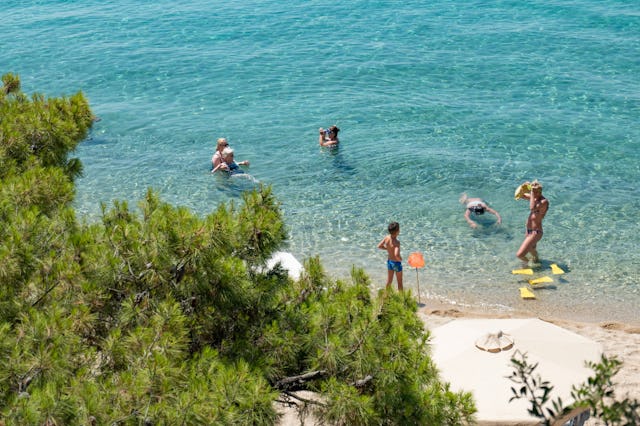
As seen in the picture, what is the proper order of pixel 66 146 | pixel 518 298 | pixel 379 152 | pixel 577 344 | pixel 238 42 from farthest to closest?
pixel 238 42, pixel 379 152, pixel 518 298, pixel 577 344, pixel 66 146

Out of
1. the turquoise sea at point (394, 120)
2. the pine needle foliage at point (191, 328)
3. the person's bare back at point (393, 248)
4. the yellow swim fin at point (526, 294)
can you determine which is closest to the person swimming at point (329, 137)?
the turquoise sea at point (394, 120)

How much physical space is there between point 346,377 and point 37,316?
95.5 inches

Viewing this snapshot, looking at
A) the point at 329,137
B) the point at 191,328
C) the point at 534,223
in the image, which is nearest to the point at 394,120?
the point at 329,137

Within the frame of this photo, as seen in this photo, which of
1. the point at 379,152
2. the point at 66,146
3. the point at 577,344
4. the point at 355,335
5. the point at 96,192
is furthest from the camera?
the point at 379,152

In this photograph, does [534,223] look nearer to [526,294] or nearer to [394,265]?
[526,294]

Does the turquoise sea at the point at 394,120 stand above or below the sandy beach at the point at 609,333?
above

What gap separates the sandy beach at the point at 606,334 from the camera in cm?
1031

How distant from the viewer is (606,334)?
12156 millimetres

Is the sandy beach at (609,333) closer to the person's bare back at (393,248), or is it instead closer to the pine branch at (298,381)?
the person's bare back at (393,248)

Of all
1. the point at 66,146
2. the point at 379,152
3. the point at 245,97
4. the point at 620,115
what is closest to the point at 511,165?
the point at 379,152

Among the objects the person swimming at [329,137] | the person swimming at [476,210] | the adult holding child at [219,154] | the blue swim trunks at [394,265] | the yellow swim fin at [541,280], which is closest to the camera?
the blue swim trunks at [394,265]

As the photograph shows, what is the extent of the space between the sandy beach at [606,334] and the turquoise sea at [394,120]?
1.18ft

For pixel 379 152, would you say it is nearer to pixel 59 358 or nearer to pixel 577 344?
pixel 577 344

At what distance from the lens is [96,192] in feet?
59.7
